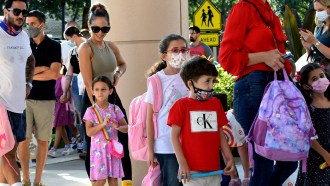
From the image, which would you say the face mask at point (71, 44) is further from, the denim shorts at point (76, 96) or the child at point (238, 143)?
the child at point (238, 143)

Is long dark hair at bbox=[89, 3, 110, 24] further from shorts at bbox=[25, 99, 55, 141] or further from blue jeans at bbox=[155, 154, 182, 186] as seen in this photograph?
blue jeans at bbox=[155, 154, 182, 186]

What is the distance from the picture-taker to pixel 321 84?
22.5 feet

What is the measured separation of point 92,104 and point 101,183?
0.78 m

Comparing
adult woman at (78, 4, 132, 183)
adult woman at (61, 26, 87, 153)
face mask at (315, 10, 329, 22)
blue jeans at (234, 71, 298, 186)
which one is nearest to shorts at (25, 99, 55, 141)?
adult woman at (78, 4, 132, 183)

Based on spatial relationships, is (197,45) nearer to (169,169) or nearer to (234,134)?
(234,134)

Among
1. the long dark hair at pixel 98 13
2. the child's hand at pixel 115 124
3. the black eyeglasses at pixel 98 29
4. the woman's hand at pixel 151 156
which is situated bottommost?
the woman's hand at pixel 151 156

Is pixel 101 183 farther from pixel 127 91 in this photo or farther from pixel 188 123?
pixel 188 123

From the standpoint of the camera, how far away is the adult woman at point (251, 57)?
6090 mm

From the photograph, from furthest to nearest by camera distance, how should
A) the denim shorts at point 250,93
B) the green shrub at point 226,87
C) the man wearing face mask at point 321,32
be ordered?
the green shrub at point 226,87, the man wearing face mask at point 321,32, the denim shorts at point 250,93

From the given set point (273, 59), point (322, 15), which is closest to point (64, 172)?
point (322, 15)

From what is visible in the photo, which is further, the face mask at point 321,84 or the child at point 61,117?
the child at point 61,117

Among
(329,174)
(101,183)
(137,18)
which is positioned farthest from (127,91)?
(329,174)

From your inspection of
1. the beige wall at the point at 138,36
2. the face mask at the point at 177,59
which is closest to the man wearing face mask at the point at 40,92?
the beige wall at the point at 138,36

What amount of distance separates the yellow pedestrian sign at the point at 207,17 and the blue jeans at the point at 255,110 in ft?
33.8
